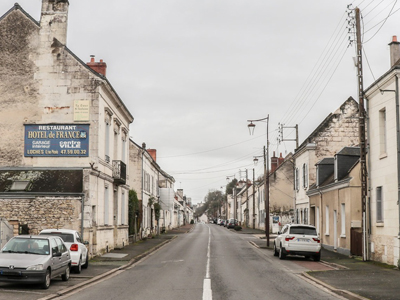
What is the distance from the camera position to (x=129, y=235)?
3884cm

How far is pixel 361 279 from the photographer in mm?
17031

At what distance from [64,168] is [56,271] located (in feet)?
36.0

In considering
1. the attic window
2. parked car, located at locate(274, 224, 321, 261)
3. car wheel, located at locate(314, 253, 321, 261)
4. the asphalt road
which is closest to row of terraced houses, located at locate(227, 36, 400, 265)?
car wheel, located at locate(314, 253, 321, 261)

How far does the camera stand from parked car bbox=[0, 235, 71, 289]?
45.5 ft

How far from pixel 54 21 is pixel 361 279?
1876 cm

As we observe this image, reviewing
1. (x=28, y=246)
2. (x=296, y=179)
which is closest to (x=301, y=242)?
(x=28, y=246)

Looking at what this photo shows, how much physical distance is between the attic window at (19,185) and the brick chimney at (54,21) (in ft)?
23.0

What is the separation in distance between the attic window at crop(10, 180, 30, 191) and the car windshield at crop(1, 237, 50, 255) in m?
9.64

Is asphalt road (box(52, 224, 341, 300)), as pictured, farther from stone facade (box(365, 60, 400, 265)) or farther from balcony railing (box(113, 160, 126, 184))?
balcony railing (box(113, 160, 126, 184))

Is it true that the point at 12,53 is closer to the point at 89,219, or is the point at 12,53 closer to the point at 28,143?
the point at 28,143

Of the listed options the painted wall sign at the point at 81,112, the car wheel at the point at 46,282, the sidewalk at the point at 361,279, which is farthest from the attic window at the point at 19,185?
the sidewalk at the point at 361,279

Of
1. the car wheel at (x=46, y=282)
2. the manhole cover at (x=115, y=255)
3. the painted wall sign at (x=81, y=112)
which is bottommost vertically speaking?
the manhole cover at (x=115, y=255)

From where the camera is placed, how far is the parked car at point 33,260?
13.9 meters

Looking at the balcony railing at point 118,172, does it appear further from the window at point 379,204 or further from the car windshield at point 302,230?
the window at point 379,204
